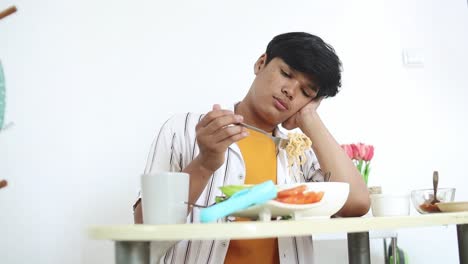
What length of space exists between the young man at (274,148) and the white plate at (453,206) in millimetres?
171

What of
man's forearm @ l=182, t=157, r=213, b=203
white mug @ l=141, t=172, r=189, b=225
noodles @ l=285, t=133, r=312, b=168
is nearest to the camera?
white mug @ l=141, t=172, r=189, b=225

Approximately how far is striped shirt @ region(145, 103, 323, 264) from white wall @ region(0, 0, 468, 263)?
0.48 meters

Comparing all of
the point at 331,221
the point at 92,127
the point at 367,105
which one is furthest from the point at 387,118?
the point at 331,221

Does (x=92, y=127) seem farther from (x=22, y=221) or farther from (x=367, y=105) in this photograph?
(x=367, y=105)

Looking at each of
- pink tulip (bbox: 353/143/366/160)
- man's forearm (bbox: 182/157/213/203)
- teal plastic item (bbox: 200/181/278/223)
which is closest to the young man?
man's forearm (bbox: 182/157/213/203)

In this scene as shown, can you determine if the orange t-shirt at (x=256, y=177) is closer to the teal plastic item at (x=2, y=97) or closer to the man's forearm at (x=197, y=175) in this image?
the man's forearm at (x=197, y=175)

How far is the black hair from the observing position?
1.21 meters

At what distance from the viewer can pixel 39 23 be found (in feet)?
5.26

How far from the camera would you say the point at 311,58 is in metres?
1.20

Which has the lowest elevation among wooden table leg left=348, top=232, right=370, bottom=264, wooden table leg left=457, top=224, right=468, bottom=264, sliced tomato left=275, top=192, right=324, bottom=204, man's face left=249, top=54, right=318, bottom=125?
wooden table leg left=348, top=232, right=370, bottom=264

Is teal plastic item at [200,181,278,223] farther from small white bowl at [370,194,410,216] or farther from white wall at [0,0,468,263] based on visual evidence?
white wall at [0,0,468,263]

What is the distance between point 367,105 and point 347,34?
1.03 ft

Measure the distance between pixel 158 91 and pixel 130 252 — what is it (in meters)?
1.13

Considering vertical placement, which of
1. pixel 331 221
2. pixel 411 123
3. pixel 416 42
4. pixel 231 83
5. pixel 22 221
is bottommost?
pixel 22 221
